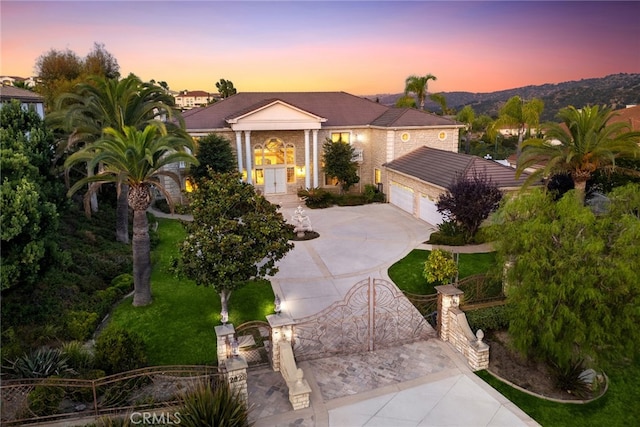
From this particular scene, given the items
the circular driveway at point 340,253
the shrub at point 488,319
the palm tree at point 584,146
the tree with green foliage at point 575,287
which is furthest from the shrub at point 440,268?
the palm tree at point 584,146

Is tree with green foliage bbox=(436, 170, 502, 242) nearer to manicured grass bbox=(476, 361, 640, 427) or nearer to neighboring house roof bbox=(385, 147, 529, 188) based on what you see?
neighboring house roof bbox=(385, 147, 529, 188)

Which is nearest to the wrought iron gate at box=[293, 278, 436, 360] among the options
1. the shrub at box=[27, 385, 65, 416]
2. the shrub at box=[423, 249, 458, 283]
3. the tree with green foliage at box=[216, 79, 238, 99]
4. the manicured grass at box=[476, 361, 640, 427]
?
the shrub at box=[423, 249, 458, 283]

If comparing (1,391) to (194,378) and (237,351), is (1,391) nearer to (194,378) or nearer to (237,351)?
(194,378)

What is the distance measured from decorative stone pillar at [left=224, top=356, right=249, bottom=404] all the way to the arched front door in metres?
26.1

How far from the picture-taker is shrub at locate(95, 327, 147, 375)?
11289 mm

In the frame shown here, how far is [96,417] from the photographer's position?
366 inches

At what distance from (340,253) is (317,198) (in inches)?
426

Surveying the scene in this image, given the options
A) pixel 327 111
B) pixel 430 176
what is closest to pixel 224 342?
pixel 430 176

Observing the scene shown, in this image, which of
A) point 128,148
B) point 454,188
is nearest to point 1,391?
point 128,148

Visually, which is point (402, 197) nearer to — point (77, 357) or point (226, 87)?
point (77, 357)

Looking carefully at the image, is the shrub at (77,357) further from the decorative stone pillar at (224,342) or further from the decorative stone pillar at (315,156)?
the decorative stone pillar at (315,156)

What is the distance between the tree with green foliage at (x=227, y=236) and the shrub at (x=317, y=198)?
1777cm

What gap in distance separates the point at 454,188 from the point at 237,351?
47.0 feet

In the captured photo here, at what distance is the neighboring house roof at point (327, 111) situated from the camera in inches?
1304
